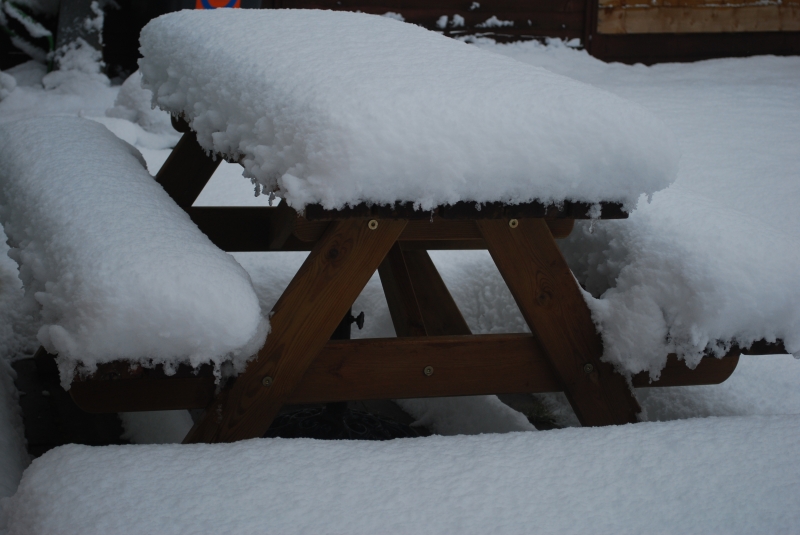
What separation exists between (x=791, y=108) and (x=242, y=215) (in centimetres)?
431

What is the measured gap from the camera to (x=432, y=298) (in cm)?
241

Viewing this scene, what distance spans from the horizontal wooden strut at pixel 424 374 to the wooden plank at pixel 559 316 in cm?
5

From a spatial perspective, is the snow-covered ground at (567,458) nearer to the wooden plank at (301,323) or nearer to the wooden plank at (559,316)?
the wooden plank at (559,316)

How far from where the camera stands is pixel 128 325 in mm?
1250

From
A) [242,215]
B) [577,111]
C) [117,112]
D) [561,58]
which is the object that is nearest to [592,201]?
[577,111]

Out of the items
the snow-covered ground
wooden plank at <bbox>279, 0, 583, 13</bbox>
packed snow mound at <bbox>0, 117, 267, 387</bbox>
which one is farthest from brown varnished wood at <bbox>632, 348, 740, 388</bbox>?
wooden plank at <bbox>279, 0, 583, 13</bbox>

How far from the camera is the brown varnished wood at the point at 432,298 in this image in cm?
236

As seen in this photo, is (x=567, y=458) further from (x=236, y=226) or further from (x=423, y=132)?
(x=236, y=226)

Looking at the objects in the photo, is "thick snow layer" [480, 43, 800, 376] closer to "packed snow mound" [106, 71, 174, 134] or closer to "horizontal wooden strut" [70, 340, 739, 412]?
"horizontal wooden strut" [70, 340, 739, 412]

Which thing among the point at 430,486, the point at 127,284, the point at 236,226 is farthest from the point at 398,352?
the point at 236,226

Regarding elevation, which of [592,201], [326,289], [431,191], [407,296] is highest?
[592,201]

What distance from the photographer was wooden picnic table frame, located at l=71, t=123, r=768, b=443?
146 centimetres

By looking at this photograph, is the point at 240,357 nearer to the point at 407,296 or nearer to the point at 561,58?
the point at 407,296

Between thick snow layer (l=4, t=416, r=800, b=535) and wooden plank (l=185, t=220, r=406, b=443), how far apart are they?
23cm
